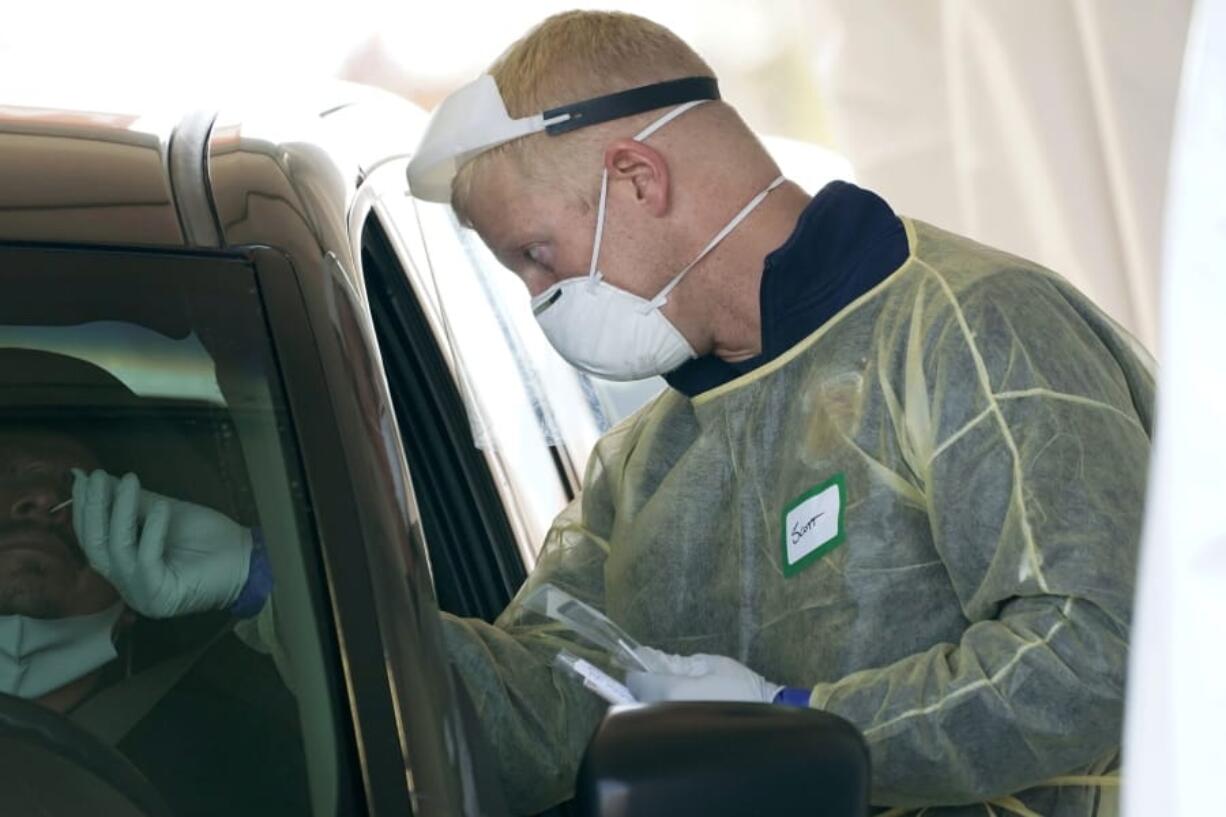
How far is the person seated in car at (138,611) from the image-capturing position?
1.54m

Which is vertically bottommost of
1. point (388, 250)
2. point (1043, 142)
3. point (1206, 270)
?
point (1043, 142)

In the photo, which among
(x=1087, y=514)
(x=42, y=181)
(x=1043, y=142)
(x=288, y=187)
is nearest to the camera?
(x=42, y=181)

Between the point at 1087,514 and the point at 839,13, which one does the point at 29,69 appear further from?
the point at 839,13

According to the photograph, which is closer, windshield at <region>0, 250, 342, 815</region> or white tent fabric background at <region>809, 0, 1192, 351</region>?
windshield at <region>0, 250, 342, 815</region>

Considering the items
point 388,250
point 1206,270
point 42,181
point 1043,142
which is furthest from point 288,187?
point 1043,142

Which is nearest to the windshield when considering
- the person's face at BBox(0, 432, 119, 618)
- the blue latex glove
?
the person's face at BBox(0, 432, 119, 618)

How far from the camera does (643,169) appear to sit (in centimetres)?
260

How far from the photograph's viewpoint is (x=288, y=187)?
1945 millimetres

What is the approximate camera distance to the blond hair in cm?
262

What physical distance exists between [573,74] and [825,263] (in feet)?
1.52

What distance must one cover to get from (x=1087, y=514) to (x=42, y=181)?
3.86 ft

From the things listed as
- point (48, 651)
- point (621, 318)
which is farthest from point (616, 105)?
point (48, 651)

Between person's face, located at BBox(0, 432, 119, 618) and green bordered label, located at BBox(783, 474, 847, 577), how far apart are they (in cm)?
99

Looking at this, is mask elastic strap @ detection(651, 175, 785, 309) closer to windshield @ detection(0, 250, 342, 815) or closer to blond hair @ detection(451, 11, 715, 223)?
blond hair @ detection(451, 11, 715, 223)
